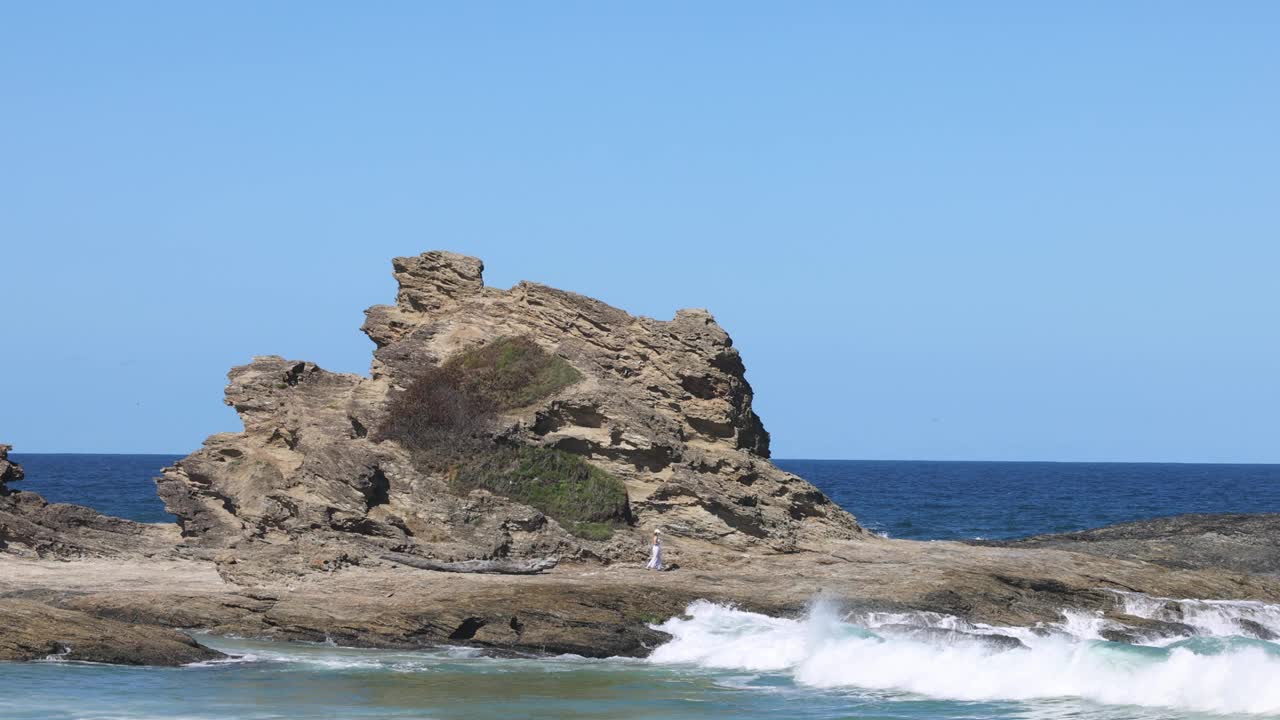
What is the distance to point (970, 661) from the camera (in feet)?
93.2

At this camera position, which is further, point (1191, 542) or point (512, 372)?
point (1191, 542)

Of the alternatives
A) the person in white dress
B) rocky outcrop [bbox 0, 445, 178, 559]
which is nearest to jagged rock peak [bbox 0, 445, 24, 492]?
rocky outcrop [bbox 0, 445, 178, 559]

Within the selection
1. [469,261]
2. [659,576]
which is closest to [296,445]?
[469,261]

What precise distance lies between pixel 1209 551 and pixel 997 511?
39.0 metres

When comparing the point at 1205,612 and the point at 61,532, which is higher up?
the point at 61,532

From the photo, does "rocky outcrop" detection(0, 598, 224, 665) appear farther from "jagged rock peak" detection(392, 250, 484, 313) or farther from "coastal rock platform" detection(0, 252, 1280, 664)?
"jagged rock peak" detection(392, 250, 484, 313)

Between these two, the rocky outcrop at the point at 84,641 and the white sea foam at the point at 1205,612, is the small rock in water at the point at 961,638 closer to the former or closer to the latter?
the white sea foam at the point at 1205,612

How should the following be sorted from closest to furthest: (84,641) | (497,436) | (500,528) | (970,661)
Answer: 1. (84,641)
2. (970,661)
3. (500,528)
4. (497,436)

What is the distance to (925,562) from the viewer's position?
122 feet

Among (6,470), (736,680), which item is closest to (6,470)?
(6,470)

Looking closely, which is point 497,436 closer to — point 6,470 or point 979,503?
point 6,470

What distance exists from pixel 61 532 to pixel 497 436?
10.8m

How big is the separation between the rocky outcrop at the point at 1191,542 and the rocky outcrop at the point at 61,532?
23.4 metres

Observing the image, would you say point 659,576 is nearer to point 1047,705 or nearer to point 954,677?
point 954,677
